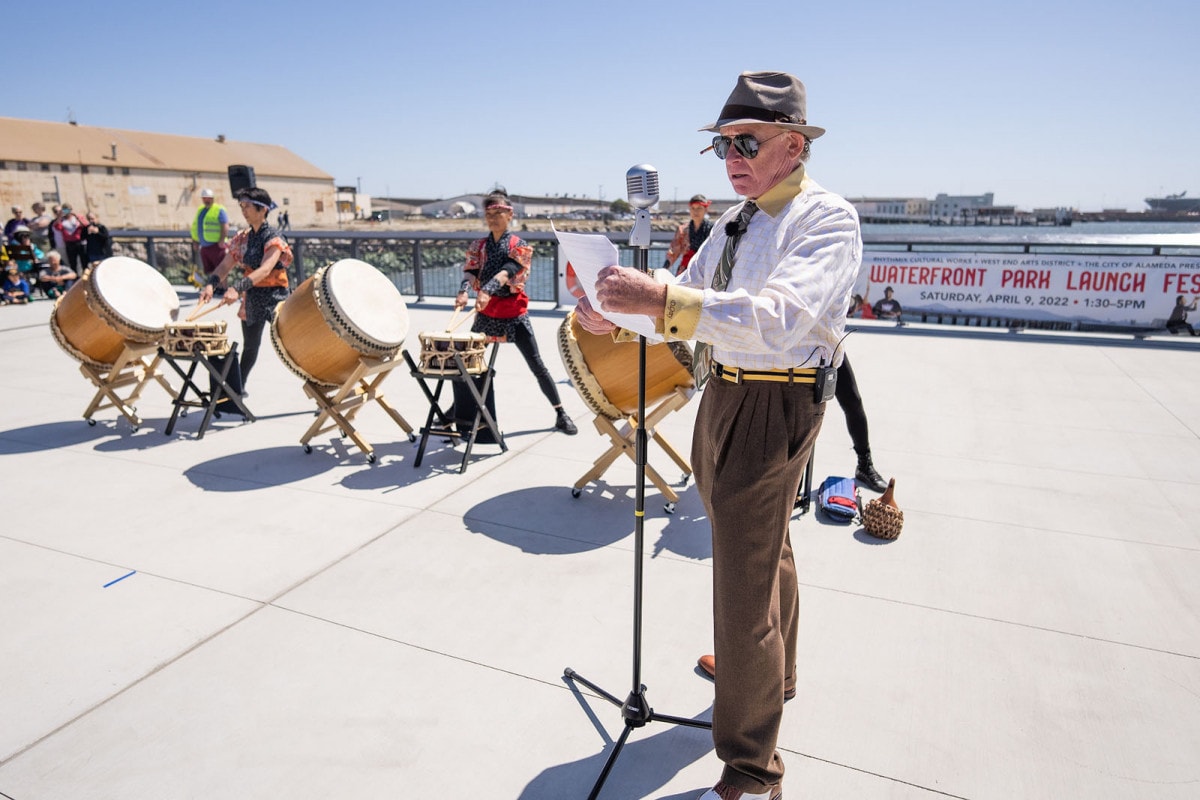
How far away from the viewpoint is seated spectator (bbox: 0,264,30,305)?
1352 centimetres

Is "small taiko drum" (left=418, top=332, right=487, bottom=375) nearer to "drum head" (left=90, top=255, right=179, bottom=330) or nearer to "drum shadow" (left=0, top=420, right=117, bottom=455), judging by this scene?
"drum head" (left=90, top=255, right=179, bottom=330)

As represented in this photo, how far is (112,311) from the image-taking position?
5926 mm

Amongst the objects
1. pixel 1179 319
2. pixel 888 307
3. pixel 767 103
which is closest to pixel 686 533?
pixel 767 103

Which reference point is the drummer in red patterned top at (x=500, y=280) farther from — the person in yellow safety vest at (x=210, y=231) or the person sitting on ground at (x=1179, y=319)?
the person sitting on ground at (x=1179, y=319)

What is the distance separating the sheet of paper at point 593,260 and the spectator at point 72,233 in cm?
1618

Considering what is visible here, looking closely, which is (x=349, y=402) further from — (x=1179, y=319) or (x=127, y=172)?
(x=127, y=172)

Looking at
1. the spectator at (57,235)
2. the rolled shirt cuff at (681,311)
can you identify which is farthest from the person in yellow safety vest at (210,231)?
the rolled shirt cuff at (681,311)

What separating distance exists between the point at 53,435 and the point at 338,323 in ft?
9.81

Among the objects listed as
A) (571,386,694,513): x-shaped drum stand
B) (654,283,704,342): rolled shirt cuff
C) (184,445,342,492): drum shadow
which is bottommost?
(184,445,342,492): drum shadow

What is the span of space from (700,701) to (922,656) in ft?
3.21

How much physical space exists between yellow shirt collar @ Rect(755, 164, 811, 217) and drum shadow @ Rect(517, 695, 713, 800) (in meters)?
1.79

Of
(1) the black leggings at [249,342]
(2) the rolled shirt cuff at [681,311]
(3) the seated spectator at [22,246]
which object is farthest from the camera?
(3) the seated spectator at [22,246]

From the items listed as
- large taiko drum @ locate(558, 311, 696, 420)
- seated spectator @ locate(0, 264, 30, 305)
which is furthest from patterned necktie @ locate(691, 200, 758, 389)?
seated spectator @ locate(0, 264, 30, 305)

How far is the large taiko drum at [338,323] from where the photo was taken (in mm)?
5211
